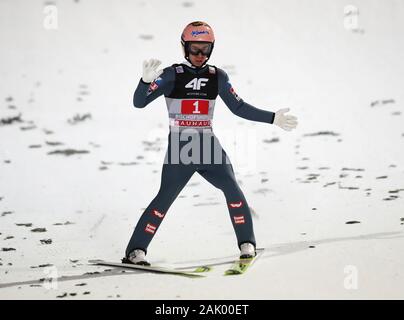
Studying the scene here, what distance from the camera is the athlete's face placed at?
18.3 feet

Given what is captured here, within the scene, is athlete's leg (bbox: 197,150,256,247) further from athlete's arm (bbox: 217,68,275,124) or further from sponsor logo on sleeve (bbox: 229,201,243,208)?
athlete's arm (bbox: 217,68,275,124)

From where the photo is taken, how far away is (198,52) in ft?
18.4

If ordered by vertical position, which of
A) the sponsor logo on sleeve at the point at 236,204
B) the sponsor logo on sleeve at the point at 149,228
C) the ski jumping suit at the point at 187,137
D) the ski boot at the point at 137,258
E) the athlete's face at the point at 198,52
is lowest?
the ski boot at the point at 137,258

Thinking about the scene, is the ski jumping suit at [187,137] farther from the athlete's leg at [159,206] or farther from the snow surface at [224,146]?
the snow surface at [224,146]

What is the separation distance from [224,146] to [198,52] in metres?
5.83

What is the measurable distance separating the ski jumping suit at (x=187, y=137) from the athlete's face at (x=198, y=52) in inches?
2.7

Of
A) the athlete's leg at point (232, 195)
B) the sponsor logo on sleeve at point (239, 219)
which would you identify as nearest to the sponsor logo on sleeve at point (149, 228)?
the athlete's leg at point (232, 195)

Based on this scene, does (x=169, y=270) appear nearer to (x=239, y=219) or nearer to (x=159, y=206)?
(x=159, y=206)

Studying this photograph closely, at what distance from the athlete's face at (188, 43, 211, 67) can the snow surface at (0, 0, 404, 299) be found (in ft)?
6.07

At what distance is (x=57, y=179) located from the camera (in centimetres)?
953

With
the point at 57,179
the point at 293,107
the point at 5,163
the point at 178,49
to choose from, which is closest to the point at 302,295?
the point at 57,179

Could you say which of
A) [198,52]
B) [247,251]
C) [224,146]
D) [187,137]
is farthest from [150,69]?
[224,146]

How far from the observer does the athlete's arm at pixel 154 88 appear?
5.48m

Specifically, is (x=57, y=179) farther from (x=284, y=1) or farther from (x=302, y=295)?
(x=284, y=1)
